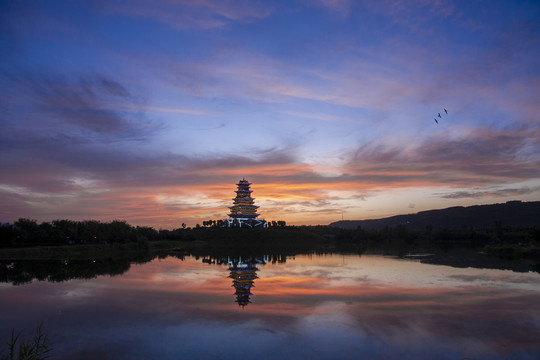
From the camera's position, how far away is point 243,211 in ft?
366

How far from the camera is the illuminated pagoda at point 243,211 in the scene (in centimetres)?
10744

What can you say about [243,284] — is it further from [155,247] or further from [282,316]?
[155,247]

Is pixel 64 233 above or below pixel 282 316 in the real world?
above

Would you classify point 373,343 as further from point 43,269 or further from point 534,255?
point 534,255

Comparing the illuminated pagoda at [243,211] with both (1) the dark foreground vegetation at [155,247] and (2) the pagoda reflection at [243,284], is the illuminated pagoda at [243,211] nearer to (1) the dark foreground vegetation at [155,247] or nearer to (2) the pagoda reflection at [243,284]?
(1) the dark foreground vegetation at [155,247]

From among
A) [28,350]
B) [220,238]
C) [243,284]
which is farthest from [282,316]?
[220,238]

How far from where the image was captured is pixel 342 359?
10.8m

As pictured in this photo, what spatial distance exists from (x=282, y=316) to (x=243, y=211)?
96397 millimetres

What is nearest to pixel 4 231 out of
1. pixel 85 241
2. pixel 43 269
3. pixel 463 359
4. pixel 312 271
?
pixel 85 241

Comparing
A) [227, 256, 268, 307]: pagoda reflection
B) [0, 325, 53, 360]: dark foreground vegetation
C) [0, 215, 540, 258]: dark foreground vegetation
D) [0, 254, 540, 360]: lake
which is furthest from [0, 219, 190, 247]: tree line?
[0, 325, 53, 360]: dark foreground vegetation

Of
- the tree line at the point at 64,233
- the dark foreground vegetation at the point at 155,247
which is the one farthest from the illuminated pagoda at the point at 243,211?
the tree line at the point at 64,233

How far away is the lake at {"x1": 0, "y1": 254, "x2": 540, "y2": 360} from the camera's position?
38.5 ft

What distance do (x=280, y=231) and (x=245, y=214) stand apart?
22171 millimetres

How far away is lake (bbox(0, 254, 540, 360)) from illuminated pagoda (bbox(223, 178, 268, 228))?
8013 cm
